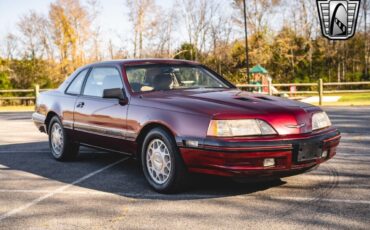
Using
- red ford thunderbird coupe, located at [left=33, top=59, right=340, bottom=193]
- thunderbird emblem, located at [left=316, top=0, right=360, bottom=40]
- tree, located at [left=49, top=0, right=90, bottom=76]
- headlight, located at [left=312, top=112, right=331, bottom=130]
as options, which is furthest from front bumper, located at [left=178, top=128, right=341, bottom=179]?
tree, located at [left=49, top=0, right=90, bottom=76]

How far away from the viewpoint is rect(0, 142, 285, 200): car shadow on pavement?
485 cm

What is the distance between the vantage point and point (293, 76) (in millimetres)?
43031

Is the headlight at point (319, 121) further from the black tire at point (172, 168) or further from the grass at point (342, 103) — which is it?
the grass at point (342, 103)

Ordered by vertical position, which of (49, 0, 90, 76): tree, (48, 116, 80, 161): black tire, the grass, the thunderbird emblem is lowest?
the grass

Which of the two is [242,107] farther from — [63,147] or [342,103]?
[342,103]

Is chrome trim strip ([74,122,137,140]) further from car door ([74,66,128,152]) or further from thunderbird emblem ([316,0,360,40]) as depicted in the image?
thunderbird emblem ([316,0,360,40])

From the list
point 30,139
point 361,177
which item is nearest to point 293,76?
point 30,139

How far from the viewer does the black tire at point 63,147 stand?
6.62 metres

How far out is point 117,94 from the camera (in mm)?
5305

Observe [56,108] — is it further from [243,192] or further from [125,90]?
[243,192]

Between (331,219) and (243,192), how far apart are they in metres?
1.16

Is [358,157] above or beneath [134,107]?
beneath

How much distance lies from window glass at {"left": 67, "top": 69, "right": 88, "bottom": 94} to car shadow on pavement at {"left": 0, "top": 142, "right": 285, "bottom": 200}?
3.38ft

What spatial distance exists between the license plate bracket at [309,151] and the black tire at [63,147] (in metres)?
3.35
